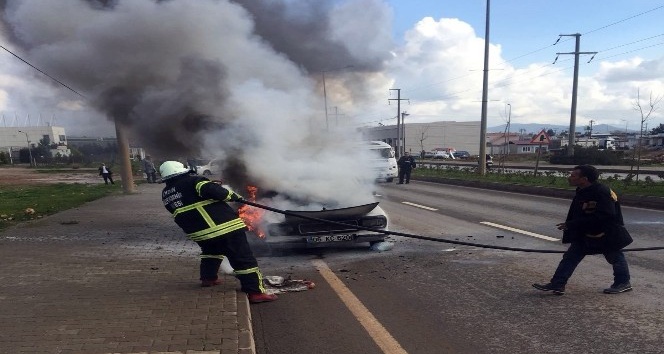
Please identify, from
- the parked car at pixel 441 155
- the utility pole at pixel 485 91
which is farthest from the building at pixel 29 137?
the utility pole at pixel 485 91

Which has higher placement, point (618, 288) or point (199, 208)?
point (199, 208)

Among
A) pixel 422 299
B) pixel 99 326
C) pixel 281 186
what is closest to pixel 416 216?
pixel 281 186

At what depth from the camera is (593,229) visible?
491cm

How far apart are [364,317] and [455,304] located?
943mm

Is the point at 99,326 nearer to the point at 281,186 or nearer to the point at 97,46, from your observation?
the point at 281,186

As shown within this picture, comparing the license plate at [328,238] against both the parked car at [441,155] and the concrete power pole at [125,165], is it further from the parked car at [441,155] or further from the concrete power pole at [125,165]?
the parked car at [441,155]

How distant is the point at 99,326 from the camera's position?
12.7 feet

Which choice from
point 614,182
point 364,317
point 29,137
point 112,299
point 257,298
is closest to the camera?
point 364,317

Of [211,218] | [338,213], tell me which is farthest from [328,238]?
[211,218]

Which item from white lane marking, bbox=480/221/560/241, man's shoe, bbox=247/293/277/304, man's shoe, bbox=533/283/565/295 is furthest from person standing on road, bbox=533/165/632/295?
white lane marking, bbox=480/221/560/241

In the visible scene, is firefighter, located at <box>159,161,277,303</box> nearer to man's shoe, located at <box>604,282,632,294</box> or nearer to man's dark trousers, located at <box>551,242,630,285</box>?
man's dark trousers, located at <box>551,242,630,285</box>

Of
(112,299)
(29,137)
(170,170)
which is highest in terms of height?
(29,137)

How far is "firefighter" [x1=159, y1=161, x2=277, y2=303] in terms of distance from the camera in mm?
4734

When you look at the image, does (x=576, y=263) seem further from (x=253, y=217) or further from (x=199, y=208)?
(x=253, y=217)
